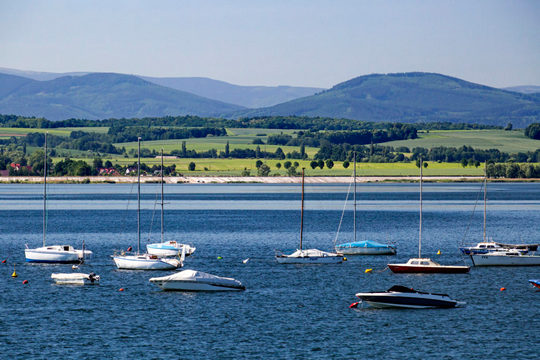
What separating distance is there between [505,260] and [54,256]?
38945mm

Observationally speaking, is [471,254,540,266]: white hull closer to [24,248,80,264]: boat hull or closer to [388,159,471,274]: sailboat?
[388,159,471,274]: sailboat

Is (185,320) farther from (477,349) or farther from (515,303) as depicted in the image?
(515,303)

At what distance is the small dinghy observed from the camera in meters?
63.1

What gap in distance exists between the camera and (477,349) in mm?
43969

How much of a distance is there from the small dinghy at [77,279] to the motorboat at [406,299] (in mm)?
21080

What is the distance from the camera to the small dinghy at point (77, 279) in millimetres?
63081

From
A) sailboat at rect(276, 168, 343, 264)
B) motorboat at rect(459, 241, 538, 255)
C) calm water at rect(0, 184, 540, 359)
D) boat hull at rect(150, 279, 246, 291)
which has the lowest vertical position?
calm water at rect(0, 184, 540, 359)

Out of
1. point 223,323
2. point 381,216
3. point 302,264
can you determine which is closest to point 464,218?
point 381,216

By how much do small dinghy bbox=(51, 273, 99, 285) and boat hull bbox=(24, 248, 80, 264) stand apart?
1002cm

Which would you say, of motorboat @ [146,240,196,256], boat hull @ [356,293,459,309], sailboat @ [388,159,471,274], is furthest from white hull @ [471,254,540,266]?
motorboat @ [146,240,196,256]

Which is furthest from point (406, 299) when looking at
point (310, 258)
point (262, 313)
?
point (310, 258)

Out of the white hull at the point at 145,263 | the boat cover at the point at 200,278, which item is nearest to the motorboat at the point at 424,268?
the boat cover at the point at 200,278

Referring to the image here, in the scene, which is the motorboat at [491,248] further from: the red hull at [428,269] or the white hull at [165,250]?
the white hull at [165,250]

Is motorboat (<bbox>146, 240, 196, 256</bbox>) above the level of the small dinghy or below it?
above
